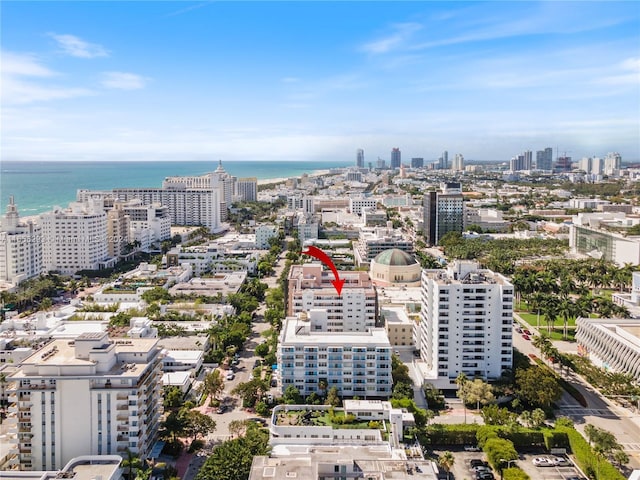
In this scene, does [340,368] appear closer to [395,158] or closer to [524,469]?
[524,469]

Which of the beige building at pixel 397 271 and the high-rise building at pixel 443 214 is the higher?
the high-rise building at pixel 443 214

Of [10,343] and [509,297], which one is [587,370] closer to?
[509,297]

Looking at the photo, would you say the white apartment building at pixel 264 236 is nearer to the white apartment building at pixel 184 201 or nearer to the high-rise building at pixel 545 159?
the white apartment building at pixel 184 201

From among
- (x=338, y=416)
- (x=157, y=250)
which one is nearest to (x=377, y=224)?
(x=157, y=250)

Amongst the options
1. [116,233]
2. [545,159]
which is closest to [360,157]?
[545,159]

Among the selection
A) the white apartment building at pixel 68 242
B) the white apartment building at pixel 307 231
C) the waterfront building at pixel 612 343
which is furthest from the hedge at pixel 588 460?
the white apartment building at pixel 307 231

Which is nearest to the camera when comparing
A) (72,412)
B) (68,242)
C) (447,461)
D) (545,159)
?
(72,412)

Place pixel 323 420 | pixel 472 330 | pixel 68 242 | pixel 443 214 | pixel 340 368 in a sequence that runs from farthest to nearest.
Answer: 1. pixel 443 214
2. pixel 68 242
3. pixel 472 330
4. pixel 340 368
5. pixel 323 420
